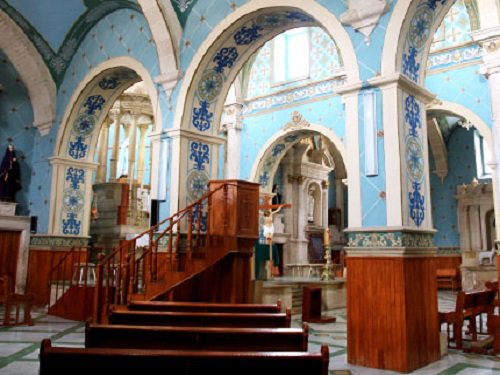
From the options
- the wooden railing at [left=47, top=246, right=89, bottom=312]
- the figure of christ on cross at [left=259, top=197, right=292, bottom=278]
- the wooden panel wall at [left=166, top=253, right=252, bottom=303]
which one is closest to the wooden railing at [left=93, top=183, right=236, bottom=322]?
the wooden panel wall at [left=166, top=253, right=252, bottom=303]

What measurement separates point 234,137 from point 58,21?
5.97m

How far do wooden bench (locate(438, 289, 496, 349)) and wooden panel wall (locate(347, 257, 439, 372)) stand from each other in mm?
565

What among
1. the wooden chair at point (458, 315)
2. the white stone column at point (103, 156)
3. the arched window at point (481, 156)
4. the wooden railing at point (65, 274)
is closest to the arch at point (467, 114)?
the arched window at point (481, 156)

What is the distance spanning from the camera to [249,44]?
809 centimetres

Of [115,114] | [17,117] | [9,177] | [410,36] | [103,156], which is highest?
[115,114]

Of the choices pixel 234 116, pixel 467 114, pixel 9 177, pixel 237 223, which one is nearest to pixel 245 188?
pixel 237 223

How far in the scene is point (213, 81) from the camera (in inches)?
330

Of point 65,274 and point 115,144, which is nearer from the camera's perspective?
point 65,274

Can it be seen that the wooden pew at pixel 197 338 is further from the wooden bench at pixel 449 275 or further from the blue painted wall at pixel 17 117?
the wooden bench at pixel 449 275

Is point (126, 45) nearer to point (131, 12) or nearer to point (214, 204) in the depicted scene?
point (131, 12)

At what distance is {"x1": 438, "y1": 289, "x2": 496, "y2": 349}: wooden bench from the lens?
6.25 meters

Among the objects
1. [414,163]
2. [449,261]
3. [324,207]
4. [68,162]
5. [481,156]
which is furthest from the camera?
[324,207]

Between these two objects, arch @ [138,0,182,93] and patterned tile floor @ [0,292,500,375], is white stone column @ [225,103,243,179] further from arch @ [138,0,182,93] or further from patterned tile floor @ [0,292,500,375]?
patterned tile floor @ [0,292,500,375]

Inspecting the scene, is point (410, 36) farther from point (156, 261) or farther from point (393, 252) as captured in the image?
point (156, 261)
